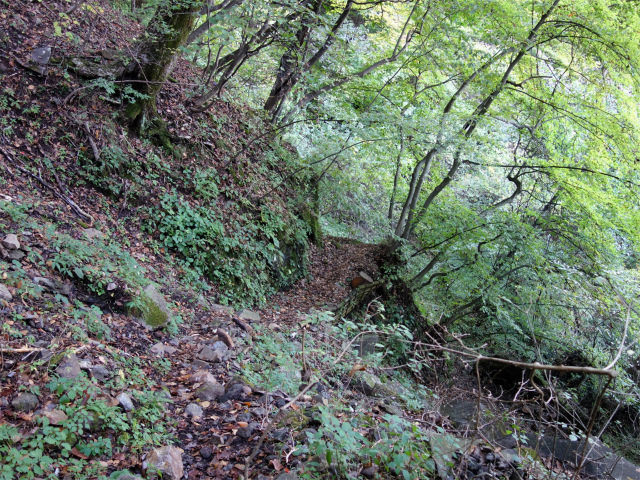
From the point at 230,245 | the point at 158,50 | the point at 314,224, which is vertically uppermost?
the point at 158,50

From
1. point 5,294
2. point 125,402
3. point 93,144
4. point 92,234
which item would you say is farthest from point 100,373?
point 93,144

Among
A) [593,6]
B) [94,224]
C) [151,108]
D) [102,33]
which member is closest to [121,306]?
[94,224]

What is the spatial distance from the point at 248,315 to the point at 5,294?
3286 millimetres

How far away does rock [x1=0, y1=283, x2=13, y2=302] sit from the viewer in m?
3.41

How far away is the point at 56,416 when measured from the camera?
2.70 metres

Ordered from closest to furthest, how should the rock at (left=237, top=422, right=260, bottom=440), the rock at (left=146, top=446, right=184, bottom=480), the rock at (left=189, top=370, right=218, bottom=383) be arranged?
1. the rock at (left=146, top=446, right=184, bottom=480)
2. the rock at (left=237, top=422, right=260, bottom=440)
3. the rock at (left=189, top=370, right=218, bottom=383)

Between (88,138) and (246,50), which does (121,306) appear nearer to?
(88,138)

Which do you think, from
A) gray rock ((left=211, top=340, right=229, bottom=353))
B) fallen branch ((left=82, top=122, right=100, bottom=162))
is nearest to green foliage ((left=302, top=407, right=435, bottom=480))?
gray rock ((left=211, top=340, right=229, bottom=353))

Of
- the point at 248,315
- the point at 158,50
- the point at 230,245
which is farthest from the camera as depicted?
the point at 230,245

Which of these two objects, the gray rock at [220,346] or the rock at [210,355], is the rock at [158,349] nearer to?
the rock at [210,355]

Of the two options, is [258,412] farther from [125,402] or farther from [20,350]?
[20,350]

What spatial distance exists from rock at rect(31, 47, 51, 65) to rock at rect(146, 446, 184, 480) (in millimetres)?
5865

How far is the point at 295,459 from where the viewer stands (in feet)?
9.31

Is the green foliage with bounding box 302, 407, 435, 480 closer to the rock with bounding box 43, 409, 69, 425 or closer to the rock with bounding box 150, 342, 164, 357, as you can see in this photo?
the rock with bounding box 43, 409, 69, 425
